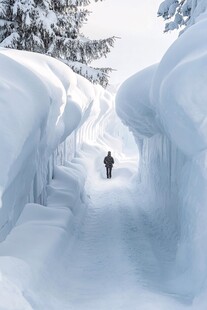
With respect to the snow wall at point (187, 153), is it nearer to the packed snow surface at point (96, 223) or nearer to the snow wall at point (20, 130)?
the packed snow surface at point (96, 223)

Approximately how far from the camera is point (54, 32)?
17922 millimetres

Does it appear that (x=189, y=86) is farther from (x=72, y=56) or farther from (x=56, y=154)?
(x=72, y=56)

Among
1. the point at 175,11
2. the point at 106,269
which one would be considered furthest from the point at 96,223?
the point at 175,11

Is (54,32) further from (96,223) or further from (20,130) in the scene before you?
(20,130)

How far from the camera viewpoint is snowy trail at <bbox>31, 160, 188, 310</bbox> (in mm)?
4267

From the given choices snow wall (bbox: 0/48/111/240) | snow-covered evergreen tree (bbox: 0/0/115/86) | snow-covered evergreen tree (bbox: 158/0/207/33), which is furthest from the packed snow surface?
snow-covered evergreen tree (bbox: 0/0/115/86)

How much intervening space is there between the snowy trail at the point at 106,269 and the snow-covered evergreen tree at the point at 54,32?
33.6 ft

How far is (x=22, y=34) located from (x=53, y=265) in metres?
14.1

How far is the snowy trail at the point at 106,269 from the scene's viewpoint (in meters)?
4.27

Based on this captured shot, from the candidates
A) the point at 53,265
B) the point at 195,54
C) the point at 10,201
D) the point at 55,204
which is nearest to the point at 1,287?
the point at 10,201

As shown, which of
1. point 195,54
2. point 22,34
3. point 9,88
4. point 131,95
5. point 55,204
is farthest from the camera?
point 22,34

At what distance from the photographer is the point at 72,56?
19.6m

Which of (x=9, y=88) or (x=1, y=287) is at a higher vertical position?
(x=9, y=88)

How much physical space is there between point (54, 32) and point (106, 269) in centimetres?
1453
